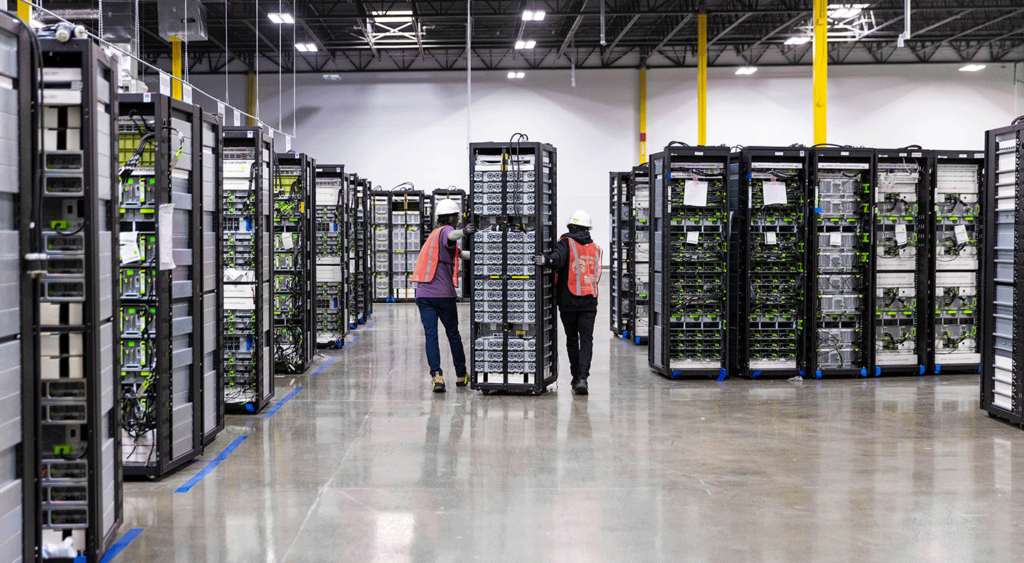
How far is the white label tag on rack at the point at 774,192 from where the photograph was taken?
10.2 metres

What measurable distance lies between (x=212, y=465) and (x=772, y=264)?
735cm

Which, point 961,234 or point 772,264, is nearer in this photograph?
point 772,264

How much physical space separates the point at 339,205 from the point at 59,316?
9.04 metres

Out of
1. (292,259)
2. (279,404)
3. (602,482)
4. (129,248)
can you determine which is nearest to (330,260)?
(292,259)

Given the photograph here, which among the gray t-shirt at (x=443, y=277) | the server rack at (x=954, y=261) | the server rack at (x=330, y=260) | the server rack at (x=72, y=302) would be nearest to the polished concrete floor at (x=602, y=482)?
the server rack at (x=72, y=302)

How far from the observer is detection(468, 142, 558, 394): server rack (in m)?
9.01

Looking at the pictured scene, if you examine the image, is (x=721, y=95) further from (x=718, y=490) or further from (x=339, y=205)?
(x=718, y=490)

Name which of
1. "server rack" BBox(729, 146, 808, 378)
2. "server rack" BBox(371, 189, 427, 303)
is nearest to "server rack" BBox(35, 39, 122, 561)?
"server rack" BBox(729, 146, 808, 378)

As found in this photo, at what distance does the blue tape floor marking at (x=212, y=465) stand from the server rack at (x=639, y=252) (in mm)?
7891

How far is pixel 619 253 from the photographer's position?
14.2 m

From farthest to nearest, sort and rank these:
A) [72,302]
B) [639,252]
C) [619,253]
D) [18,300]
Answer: [619,253] → [639,252] → [72,302] → [18,300]

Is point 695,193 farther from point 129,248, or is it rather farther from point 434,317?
point 129,248

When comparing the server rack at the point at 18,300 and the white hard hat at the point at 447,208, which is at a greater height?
the white hard hat at the point at 447,208

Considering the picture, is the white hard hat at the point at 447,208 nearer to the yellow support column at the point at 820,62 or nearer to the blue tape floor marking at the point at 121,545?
the blue tape floor marking at the point at 121,545
